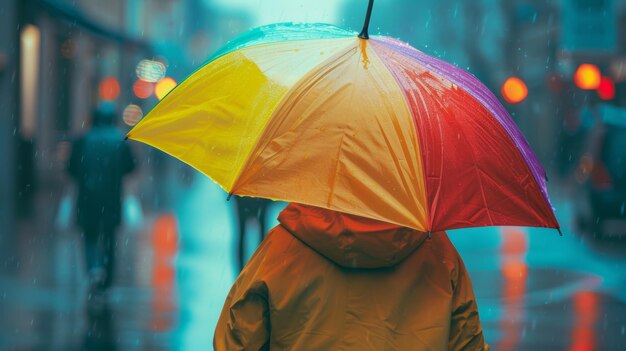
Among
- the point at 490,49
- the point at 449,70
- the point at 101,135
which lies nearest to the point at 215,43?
the point at 490,49

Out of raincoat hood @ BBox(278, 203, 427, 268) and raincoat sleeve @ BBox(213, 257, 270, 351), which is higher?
raincoat hood @ BBox(278, 203, 427, 268)

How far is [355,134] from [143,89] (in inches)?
1391

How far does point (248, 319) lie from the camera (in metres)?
3.21

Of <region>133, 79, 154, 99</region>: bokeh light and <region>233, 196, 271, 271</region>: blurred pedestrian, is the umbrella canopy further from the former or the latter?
<region>133, 79, 154, 99</region>: bokeh light

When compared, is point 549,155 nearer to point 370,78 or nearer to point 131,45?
point 131,45

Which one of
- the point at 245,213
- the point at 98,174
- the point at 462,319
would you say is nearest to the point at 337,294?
the point at 462,319

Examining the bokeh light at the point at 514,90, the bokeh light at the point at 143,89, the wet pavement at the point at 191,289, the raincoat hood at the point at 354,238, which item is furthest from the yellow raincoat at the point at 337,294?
the bokeh light at the point at 143,89

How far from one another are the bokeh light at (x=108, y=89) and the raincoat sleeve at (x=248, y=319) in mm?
30405

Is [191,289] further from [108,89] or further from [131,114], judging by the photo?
[131,114]

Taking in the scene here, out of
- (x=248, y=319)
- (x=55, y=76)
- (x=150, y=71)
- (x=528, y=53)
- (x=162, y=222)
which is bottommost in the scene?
(x=162, y=222)

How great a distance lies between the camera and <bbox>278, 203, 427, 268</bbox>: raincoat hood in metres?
3.09

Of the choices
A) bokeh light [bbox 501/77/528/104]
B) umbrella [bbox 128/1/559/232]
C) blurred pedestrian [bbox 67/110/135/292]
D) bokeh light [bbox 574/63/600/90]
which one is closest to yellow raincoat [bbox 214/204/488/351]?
umbrella [bbox 128/1/559/232]

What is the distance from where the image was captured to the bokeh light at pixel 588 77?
2141cm

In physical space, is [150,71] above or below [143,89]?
above
